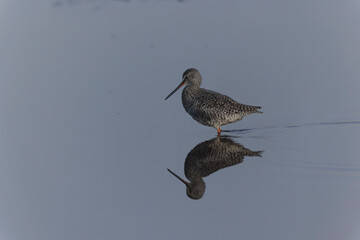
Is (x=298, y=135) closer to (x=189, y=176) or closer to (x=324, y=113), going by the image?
(x=324, y=113)

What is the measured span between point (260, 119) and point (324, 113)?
1.19m

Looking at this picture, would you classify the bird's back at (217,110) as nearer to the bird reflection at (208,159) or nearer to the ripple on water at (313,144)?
the ripple on water at (313,144)

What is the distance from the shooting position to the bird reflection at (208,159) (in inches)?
245

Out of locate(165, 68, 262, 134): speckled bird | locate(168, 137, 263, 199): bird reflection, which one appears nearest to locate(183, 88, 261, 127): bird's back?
locate(165, 68, 262, 134): speckled bird

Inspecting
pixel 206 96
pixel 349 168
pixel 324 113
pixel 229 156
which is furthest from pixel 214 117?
pixel 349 168

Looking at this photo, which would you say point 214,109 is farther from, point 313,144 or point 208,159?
point 313,144

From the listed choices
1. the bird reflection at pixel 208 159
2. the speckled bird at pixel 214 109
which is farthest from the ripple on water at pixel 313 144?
the bird reflection at pixel 208 159

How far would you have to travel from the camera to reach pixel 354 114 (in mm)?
8844

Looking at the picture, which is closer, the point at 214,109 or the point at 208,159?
the point at 208,159

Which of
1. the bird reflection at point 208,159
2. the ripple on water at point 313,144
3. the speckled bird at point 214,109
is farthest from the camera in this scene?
the speckled bird at point 214,109

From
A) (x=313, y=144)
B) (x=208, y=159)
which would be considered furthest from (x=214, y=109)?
(x=313, y=144)

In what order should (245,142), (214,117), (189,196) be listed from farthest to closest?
(214,117) → (245,142) → (189,196)

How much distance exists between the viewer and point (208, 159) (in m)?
7.21

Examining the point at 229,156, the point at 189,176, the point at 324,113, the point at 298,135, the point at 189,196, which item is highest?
the point at 324,113
